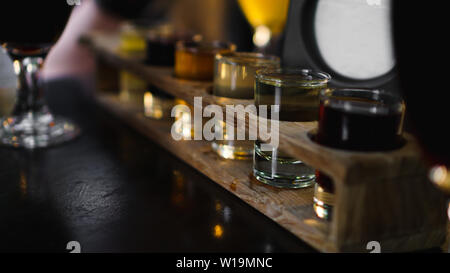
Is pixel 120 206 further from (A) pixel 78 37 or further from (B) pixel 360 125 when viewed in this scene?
(A) pixel 78 37

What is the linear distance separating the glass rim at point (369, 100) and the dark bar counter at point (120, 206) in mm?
139

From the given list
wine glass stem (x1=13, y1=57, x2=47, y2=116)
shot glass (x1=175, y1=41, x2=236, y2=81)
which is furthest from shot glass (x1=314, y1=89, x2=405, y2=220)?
wine glass stem (x1=13, y1=57, x2=47, y2=116)

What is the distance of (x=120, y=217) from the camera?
0.52m

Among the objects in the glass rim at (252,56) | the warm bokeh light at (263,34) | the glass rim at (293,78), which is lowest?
the glass rim at (293,78)

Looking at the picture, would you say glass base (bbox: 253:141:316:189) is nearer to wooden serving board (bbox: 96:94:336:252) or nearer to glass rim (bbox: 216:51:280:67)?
wooden serving board (bbox: 96:94:336:252)

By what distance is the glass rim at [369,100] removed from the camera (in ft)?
1.41

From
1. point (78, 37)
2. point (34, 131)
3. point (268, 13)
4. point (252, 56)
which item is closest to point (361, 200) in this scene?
point (252, 56)

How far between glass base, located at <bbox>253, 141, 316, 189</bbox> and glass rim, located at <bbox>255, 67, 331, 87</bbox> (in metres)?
0.08

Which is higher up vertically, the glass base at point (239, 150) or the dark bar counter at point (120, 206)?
the glass base at point (239, 150)

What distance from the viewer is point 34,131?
0.78 metres

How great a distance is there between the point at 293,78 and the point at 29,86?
0.46 metres

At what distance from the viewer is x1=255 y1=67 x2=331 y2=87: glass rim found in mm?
514

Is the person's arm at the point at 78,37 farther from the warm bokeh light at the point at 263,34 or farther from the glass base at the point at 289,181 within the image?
the glass base at the point at 289,181

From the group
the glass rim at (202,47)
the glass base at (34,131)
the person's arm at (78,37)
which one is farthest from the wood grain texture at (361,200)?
the person's arm at (78,37)
